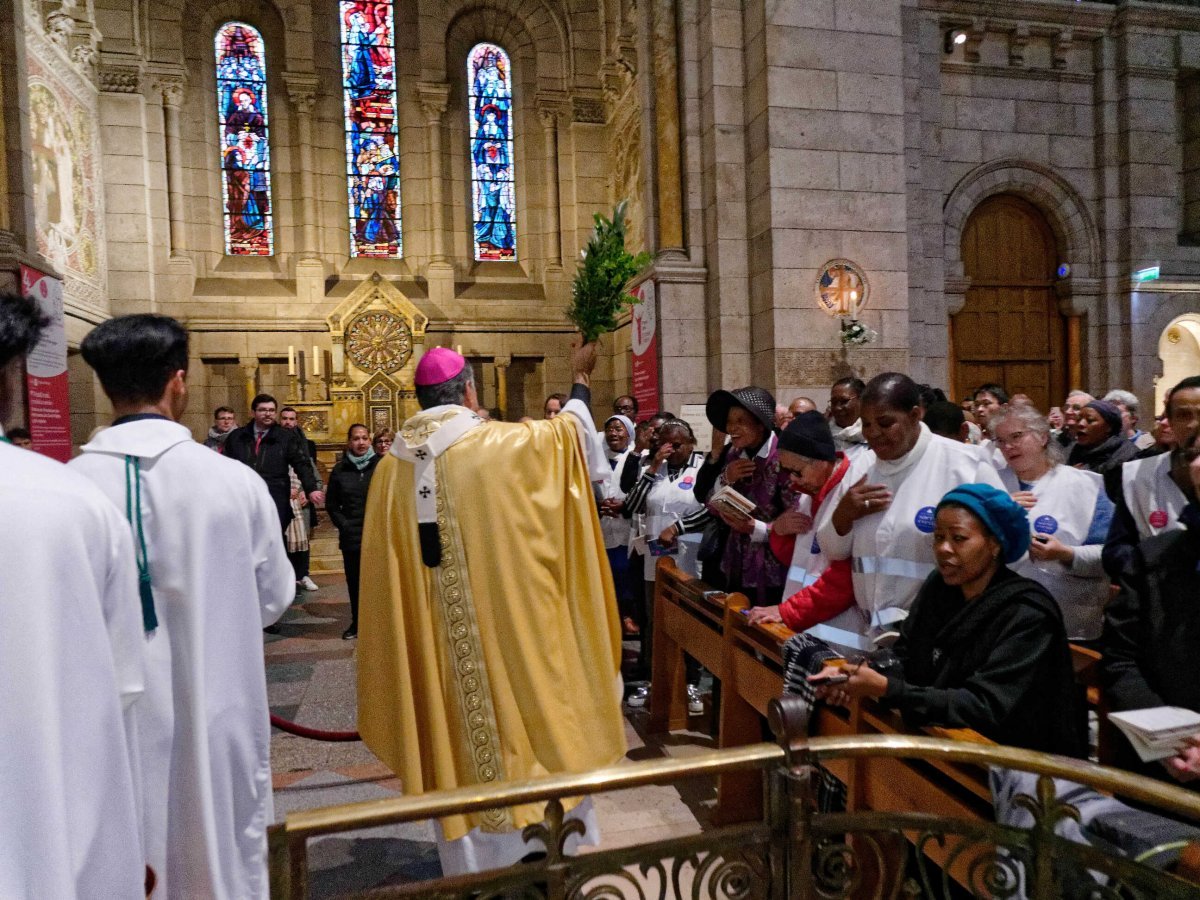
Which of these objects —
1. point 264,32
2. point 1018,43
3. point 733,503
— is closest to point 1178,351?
point 1018,43

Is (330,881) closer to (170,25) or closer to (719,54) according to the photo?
(719,54)

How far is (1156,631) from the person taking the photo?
2197 mm

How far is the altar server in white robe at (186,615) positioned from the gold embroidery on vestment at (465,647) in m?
0.64

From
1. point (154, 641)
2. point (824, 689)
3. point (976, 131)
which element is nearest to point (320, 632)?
point (154, 641)

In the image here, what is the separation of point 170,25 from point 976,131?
1216 centimetres

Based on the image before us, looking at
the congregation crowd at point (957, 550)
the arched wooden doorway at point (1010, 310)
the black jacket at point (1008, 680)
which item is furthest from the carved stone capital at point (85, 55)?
the black jacket at point (1008, 680)

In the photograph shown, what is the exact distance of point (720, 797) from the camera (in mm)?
3340

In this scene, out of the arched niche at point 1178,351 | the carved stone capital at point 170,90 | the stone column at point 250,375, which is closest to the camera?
the arched niche at point 1178,351

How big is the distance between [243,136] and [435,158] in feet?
10.5

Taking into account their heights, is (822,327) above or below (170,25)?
below

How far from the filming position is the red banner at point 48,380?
7.11 metres

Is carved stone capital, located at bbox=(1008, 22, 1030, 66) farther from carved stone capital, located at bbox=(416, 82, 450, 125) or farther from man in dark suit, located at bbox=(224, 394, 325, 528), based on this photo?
man in dark suit, located at bbox=(224, 394, 325, 528)

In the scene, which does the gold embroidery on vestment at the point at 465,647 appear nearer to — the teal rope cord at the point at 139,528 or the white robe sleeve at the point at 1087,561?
the teal rope cord at the point at 139,528

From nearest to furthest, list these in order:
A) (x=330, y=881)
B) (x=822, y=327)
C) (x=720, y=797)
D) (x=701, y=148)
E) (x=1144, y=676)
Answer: (x=1144, y=676) → (x=330, y=881) → (x=720, y=797) → (x=822, y=327) → (x=701, y=148)
